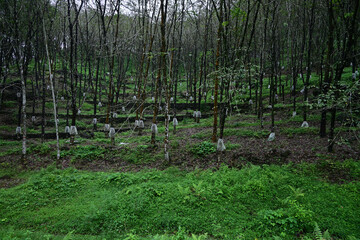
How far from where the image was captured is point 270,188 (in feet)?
19.6

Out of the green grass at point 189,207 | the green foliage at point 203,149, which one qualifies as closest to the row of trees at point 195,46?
the green foliage at point 203,149

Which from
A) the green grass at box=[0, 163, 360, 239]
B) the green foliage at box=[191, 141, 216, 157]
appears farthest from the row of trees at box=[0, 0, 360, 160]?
the green grass at box=[0, 163, 360, 239]

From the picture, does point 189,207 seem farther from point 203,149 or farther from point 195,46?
point 195,46

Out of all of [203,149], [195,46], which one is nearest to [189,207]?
[203,149]

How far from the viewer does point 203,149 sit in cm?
958

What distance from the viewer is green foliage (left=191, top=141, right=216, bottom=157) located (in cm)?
939

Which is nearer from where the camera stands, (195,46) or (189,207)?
(189,207)

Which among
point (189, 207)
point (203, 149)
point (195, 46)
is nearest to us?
point (189, 207)

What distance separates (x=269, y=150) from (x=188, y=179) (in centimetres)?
443

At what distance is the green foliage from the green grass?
2342 mm

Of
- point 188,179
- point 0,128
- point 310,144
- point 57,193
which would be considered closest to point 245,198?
point 188,179

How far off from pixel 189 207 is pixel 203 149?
14.6ft

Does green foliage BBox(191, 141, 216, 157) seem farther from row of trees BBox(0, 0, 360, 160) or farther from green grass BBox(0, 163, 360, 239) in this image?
→ green grass BBox(0, 163, 360, 239)

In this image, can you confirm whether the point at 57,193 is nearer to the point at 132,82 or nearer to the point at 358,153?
the point at 358,153
